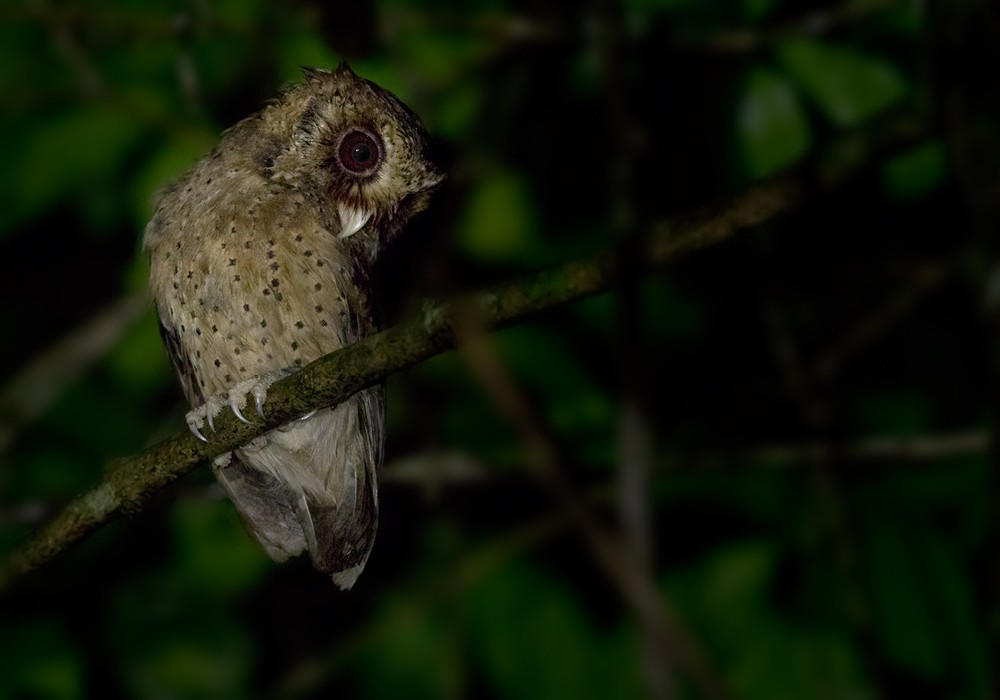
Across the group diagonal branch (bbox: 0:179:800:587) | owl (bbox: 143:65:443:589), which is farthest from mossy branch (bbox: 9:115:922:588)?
owl (bbox: 143:65:443:589)

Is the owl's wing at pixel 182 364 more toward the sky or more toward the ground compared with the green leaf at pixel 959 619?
more toward the sky

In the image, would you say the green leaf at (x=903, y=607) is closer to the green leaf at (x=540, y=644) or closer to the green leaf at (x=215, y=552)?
the green leaf at (x=540, y=644)

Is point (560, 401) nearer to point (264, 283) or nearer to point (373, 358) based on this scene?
point (264, 283)

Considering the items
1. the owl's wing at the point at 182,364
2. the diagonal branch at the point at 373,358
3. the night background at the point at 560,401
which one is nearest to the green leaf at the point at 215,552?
the night background at the point at 560,401

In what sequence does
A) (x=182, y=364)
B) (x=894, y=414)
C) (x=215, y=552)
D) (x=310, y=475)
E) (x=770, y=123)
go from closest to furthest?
(x=310, y=475) → (x=182, y=364) → (x=770, y=123) → (x=215, y=552) → (x=894, y=414)

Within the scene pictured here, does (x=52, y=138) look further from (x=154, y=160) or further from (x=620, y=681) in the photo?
(x=620, y=681)

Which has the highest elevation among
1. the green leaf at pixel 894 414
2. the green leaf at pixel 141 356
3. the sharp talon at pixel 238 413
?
the green leaf at pixel 141 356

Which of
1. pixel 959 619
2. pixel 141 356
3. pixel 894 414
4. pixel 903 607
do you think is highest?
pixel 141 356

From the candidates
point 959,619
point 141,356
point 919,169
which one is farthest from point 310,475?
point 919,169
